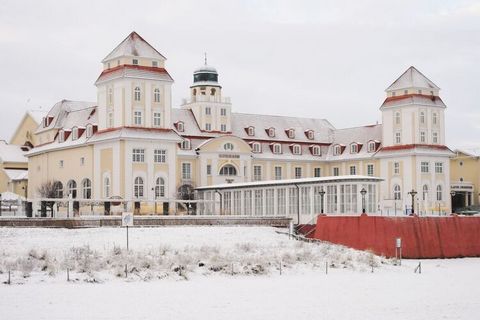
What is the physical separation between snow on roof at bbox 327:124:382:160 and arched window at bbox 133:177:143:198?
83.4ft

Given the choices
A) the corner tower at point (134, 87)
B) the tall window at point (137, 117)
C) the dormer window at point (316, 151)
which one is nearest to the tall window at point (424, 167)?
the dormer window at point (316, 151)

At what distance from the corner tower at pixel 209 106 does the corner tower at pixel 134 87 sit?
45.3 ft

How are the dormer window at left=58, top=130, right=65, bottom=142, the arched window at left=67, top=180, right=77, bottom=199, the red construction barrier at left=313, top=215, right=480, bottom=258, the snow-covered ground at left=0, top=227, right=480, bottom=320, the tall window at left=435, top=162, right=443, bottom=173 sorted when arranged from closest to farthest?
the snow-covered ground at left=0, top=227, right=480, bottom=320
the red construction barrier at left=313, top=215, right=480, bottom=258
the arched window at left=67, top=180, right=77, bottom=199
the dormer window at left=58, top=130, right=65, bottom=142
the tall window at left=435, top=162, right=443, bottom=173

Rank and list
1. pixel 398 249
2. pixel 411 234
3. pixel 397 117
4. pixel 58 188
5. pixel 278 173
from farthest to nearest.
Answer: pixel 278 173 → pixel 397 117 → pixel 58 188 → pixel 411 234 → pixel 398 249

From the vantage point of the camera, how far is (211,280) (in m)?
37.2

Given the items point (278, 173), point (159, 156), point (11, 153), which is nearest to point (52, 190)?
point (159, 156)

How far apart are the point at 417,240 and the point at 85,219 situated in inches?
753

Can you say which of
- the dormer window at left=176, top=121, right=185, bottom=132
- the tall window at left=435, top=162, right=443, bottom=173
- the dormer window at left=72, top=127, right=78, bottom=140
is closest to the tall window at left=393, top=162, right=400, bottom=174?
the tall window at left=435, top=162, right=443, bottom=173

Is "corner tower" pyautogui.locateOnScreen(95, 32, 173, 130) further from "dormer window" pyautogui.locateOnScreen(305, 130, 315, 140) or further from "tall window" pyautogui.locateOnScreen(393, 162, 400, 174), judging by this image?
"dormer window" pyautogui.locateOnScreen(305, 130, 315, 140)

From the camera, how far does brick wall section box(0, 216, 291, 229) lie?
52.3 metres

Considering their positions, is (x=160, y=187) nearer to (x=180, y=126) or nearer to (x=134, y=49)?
(x=134, y=49)

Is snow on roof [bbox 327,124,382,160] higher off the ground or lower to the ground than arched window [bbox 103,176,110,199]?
higher

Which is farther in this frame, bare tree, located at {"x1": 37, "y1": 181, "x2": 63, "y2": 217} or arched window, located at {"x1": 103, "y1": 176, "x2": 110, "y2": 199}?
bare tree, located at {"x1": 37, "y1": 181, "x2": 63, "y2": 217}

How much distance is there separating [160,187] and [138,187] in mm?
2047
